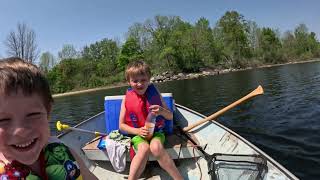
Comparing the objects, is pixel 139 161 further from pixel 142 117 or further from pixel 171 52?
pixel 171 52

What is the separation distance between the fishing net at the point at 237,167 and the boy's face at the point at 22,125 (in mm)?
2518

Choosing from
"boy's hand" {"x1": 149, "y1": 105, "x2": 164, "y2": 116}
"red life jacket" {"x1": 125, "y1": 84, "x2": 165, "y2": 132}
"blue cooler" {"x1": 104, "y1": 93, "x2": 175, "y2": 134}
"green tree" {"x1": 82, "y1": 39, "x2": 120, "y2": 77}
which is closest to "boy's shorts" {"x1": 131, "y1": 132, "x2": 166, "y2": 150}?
"red life jacket" {"x1": 125, "y1": 84, "x2": 165, "y2": 132}

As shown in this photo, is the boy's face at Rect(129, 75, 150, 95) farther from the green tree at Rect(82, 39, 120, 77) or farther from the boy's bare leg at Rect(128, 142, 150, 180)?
the green tree at Rect(82, 39, 120, 77)

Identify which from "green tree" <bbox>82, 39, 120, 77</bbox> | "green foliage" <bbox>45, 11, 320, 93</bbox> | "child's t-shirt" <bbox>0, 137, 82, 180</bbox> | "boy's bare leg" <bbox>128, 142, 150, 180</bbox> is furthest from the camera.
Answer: "green tree" <bbox>82, 39, 120, 77</bbox>

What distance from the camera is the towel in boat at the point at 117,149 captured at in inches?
151

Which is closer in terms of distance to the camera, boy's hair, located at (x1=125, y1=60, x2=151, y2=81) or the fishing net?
the fishing net

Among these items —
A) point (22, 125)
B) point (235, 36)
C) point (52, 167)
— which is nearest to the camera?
point (22, 125)

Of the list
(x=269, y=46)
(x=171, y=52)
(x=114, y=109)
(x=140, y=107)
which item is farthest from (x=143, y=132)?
(x=269, y=46)

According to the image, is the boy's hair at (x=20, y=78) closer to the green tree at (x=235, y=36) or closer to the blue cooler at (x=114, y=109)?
the blue cooler at (x=114, y=109)

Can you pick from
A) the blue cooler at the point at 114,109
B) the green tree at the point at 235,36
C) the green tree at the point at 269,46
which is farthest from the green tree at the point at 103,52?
the blue cooler at the point at 114,109

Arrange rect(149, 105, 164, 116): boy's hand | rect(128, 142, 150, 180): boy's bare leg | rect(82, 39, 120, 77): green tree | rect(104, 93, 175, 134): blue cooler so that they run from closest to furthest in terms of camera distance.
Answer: rect(128, 142, 150, 180): boy's bare leg < rect(149, 105, 164, 116): boy's hand < rect(104, 93, 175, 134): blue cooler < rect(82, 39, 120, 77): green tree

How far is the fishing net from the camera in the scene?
3.10 m

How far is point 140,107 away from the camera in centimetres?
381

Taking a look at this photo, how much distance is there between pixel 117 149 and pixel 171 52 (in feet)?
149
